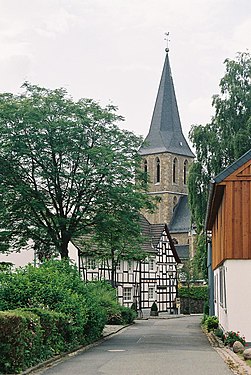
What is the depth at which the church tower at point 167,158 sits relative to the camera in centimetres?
10294

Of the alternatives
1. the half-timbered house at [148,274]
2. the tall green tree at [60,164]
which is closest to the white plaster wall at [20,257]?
the tall green tree at [60,164]

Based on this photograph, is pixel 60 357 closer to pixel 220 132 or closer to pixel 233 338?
pixel 233 338

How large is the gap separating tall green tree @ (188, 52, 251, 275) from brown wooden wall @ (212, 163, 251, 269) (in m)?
19.9

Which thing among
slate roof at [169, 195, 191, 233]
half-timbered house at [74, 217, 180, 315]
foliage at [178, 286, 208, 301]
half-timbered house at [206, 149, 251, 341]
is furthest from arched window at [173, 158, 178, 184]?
half-timbered house at [206, 149, 251, 341]

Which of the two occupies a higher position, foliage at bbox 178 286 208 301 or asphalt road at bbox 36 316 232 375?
asphalt road at bbox 36 316 232 375

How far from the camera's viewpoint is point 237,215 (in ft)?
71.5

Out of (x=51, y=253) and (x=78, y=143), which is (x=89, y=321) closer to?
(x=78, y=143)

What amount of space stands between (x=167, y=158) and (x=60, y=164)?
76.3 metres

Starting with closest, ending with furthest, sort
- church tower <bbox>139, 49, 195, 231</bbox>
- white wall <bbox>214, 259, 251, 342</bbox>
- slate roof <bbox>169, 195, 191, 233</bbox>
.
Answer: white wall <bbox>214, 259, 251, 342</bbox>
church tower <bbox>139, 49, 195, 231</bbox>
slate roof <bbox>169, 195, 191, 233</bbox>

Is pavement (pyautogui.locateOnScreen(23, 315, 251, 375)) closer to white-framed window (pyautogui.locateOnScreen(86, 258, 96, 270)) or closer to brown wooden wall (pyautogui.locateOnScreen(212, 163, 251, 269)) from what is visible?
brown wooden wall (pyautogui.locateOnScreen(212, 163, 251, 269))

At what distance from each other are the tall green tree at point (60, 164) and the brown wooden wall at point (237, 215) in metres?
7.79

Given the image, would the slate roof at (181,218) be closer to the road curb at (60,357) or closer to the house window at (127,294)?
the house window at (127,294)

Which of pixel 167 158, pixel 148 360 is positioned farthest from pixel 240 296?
pixel 167 158

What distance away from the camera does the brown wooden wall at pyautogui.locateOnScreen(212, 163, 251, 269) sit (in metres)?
21.6
